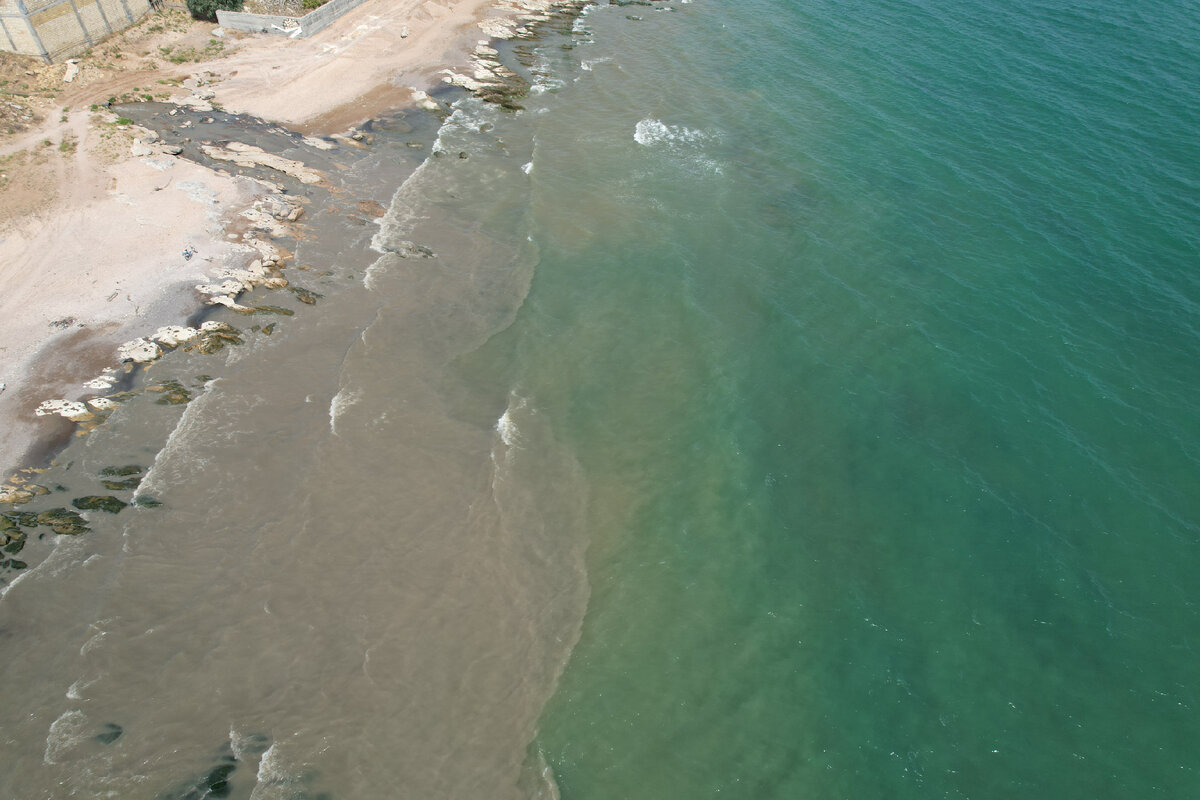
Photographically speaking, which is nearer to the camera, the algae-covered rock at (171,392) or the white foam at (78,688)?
the white foam at (78,688)

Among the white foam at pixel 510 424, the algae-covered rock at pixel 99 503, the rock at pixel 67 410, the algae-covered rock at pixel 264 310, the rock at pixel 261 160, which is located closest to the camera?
the algae-covered rock at pixel 99 503

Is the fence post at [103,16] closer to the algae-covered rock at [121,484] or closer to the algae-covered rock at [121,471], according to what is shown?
the algae-covered rock at [121,471]

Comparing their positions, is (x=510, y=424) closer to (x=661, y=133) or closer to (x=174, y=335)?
(x=174, y=335)

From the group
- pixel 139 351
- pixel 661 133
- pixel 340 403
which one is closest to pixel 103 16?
pixel 139 351

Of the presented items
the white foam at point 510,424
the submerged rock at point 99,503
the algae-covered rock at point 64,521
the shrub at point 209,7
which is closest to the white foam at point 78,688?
the algae-covered rock at point 64,521

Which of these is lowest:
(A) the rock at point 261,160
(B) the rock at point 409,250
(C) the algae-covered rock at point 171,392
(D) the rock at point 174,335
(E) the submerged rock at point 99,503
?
(E) the submerged rock at point 99,503

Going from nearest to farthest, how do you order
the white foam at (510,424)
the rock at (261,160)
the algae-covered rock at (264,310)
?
1. the white foam at (510,424)
2. the algae-covered rock at (264,310)
3. the rock at (261,160)

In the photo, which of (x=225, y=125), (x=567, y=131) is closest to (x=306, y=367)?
(x=225, y=125)
